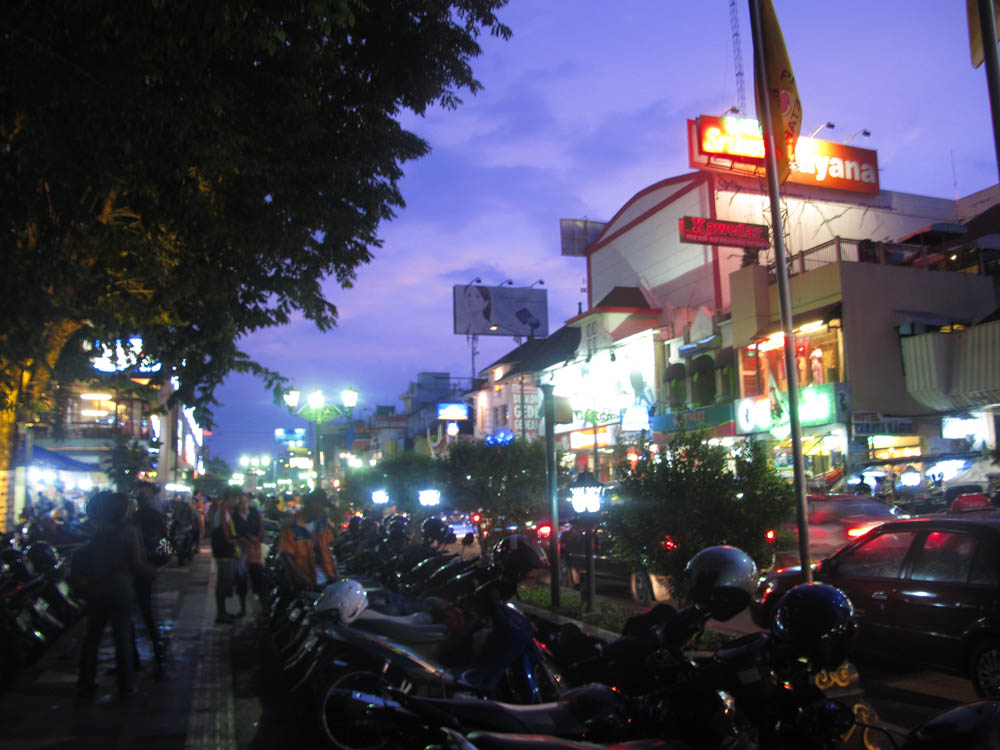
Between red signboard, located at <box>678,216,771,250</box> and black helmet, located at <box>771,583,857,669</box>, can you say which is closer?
black helmet, located at <box>771,583,857,669</box>

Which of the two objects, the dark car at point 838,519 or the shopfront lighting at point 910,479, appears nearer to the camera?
the dark car at point 838,519

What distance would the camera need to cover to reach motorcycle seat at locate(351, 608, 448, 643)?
240 inches

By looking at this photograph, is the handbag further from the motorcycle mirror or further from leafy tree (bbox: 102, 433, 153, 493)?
leafy tree (bbox: 102, 433, 153, 493)

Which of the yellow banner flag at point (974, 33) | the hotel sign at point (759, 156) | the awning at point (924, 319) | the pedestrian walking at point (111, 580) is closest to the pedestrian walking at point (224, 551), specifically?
the pedestrian walking at point (111, 580)

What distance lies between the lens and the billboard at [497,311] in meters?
35.9

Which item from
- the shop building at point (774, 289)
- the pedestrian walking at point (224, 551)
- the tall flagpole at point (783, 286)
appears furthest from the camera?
the shop building at point (774, 289)

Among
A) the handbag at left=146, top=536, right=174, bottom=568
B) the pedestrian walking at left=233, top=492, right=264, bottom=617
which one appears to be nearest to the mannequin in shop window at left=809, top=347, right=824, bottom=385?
the pedestrian walking at left=233, top=492, right=264, bottom=617

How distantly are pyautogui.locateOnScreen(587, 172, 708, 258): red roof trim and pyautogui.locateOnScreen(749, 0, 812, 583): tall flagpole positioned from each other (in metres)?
24.7

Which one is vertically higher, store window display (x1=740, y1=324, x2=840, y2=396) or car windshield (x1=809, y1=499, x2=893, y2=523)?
store window display (x1=740, y1=324, x2=840, y2=396)

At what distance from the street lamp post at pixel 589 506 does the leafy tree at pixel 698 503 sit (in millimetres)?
1373

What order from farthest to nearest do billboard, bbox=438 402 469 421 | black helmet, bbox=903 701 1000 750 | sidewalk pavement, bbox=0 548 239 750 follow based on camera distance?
billboard, bbox=438 402 469 421 < sidewalk pavement, bbox=0 548 239 750 < black helmet, bbox=903 701 1000 750

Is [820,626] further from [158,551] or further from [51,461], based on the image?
[51,461]

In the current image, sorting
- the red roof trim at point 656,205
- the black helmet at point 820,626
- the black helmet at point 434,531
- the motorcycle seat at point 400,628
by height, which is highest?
the red roof trim at point 656,205

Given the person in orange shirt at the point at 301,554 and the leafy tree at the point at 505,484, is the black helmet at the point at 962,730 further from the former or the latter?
the leafy tree at the point at 505,484
